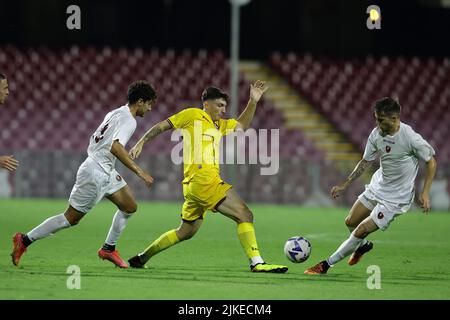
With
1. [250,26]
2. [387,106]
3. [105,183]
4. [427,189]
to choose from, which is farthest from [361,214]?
[250,26]

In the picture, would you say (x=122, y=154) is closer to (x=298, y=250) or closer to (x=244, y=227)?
(x=244, y=227)

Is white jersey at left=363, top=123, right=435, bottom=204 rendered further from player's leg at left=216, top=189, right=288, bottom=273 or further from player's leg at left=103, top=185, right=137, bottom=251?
player's leg at left=103, top=185, right=137, bottom=251

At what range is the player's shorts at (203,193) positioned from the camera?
9.23 meters

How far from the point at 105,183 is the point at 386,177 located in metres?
2.94

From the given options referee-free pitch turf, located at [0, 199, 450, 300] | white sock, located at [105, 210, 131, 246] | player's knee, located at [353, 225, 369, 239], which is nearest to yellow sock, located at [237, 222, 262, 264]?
referee-free pitch turf, located at [0, 199, 450, 300]

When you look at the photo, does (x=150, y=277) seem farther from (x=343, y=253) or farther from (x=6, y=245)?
(x=6, y=245)

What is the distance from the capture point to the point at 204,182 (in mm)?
9266

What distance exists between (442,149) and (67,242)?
13.6 meters

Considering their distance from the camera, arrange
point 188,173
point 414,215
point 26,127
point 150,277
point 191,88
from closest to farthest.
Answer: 1. point 150,277
2. point 188,173
3. point 414,215
4. point 26,127
5. point 191,88

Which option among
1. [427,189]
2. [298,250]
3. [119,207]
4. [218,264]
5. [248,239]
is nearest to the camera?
[427,189]

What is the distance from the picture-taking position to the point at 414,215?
1956 centimetres

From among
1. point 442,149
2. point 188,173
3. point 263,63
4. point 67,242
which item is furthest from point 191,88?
point 188,173

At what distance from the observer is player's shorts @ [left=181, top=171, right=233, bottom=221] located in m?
9.23

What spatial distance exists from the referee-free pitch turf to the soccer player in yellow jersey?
261 millimetres
